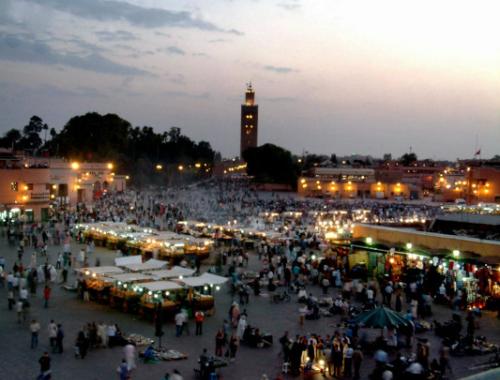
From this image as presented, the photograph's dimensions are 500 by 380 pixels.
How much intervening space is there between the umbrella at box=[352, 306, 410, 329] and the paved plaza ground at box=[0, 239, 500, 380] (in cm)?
76

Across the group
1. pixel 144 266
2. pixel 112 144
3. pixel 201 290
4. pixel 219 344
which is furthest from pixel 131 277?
pixel 112 144

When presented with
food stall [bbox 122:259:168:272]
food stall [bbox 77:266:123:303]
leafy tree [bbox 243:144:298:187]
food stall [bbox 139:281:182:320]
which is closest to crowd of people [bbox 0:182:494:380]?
food stall [bbox 139:281:182:320]

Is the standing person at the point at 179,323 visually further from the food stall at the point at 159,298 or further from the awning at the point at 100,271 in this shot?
the awning at the point at 100,271

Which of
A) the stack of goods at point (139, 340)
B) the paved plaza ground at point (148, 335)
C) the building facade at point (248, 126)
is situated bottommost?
the paved plaza ground at point (148, 335)

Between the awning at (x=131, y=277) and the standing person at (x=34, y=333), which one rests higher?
the awning at (x=131, y=277)

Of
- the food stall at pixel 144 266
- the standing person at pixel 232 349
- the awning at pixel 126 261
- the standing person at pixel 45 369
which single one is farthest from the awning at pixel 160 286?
the standing person at pixel 45 369

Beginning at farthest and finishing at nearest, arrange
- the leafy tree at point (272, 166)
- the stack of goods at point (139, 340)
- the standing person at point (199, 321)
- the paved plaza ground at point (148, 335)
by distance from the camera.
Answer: the leafy tree at point (272, 166) < the standing person at point (199, 321) < the stack of goods at point (139, 340) < the paved plaza ground at point (148, 335)

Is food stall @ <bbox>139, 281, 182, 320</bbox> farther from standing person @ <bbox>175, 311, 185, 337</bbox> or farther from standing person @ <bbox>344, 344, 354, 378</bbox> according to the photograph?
standing person @ <bbox>344, 344, 354, 378</bbox>

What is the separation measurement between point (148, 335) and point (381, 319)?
542cm

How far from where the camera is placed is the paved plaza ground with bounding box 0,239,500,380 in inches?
479

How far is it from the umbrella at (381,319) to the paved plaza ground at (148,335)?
76cm

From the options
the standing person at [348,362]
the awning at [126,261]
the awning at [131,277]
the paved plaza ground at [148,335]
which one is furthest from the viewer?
the awning at [126,261]

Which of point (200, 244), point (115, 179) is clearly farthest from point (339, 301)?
point (115, 179)

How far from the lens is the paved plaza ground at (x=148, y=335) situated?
1217 centimetres
